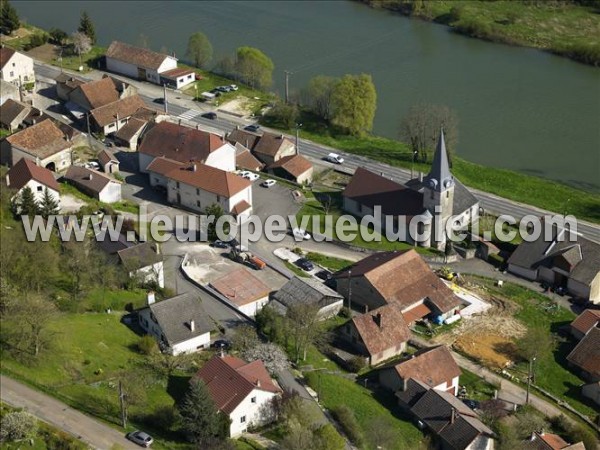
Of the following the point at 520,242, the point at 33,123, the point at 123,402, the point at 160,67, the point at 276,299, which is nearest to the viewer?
the point at 123,402

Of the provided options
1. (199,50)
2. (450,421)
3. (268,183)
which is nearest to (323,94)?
(268,183)

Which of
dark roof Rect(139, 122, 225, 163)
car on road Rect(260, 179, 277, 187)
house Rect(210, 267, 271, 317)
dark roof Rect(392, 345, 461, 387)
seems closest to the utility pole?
car on road Rect(260, 179, 277, 187)

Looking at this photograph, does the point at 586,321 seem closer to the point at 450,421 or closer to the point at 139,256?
the point at 450,421

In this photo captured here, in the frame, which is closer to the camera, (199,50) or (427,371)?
(427,371)

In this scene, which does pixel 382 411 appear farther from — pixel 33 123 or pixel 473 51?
pixel 473 51

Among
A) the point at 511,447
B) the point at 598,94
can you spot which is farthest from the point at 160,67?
the point at 511,447

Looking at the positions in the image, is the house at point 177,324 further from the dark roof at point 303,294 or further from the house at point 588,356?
the house at point 588,356
